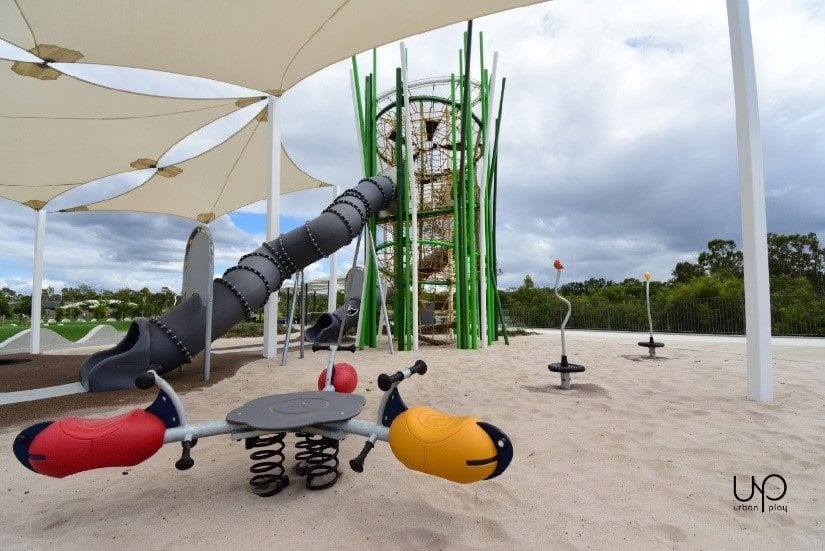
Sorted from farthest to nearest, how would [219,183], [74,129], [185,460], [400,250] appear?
[219,183] < [400,250] < [74,129] < [185,460]

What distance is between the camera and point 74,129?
8453 mm

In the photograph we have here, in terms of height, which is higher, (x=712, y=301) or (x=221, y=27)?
A: (x=221, y=27)

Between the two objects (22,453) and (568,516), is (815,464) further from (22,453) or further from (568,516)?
(22,453)

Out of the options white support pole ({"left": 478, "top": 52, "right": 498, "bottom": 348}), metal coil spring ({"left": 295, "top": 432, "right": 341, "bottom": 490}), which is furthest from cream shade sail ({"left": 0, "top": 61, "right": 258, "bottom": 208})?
metal coil spring ({"left": 295, "top": 432, "right": 341, "bottom": 490})

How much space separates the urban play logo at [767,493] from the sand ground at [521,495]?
24 millimetres

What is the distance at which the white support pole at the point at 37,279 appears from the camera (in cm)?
1069

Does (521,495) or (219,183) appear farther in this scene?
(219,183)

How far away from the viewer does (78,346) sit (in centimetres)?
1259

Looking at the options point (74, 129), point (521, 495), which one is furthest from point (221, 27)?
point (521, 495)

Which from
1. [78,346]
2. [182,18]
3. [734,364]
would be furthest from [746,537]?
[78,346]

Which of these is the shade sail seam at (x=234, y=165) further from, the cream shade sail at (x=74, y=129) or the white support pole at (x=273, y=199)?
the white support pole at (x=273, y=199)

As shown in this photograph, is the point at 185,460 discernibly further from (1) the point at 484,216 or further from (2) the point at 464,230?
(1) the point at 484,216

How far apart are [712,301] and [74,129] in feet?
64.4

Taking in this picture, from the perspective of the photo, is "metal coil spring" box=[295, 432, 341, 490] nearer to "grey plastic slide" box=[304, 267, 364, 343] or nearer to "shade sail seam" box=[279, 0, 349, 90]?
"shade sail seam" box=[279, 0, 349, 90]
